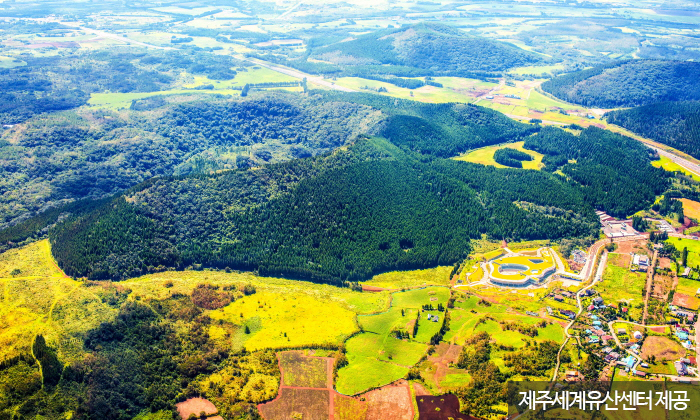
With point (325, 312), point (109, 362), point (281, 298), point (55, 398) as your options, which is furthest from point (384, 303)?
point (55, 398)

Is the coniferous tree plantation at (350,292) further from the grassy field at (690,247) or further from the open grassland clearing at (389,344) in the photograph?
the grassy field at (690,247)

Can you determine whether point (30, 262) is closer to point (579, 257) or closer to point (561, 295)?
point (561, 295)

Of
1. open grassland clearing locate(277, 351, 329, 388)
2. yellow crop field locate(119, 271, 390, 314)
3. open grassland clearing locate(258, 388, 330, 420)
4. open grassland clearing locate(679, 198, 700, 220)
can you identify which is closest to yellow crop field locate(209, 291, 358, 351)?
yellow crop field locate(119, 271, 390, 314)

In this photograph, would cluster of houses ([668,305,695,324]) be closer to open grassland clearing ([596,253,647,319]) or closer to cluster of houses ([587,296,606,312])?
open grassland clearing ([596,253,647,319])

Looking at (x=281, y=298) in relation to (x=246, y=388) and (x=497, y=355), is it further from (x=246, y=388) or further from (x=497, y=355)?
(x=497, y=355)

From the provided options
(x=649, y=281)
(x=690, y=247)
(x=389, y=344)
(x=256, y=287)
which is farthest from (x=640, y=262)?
(x=256, y=287)
